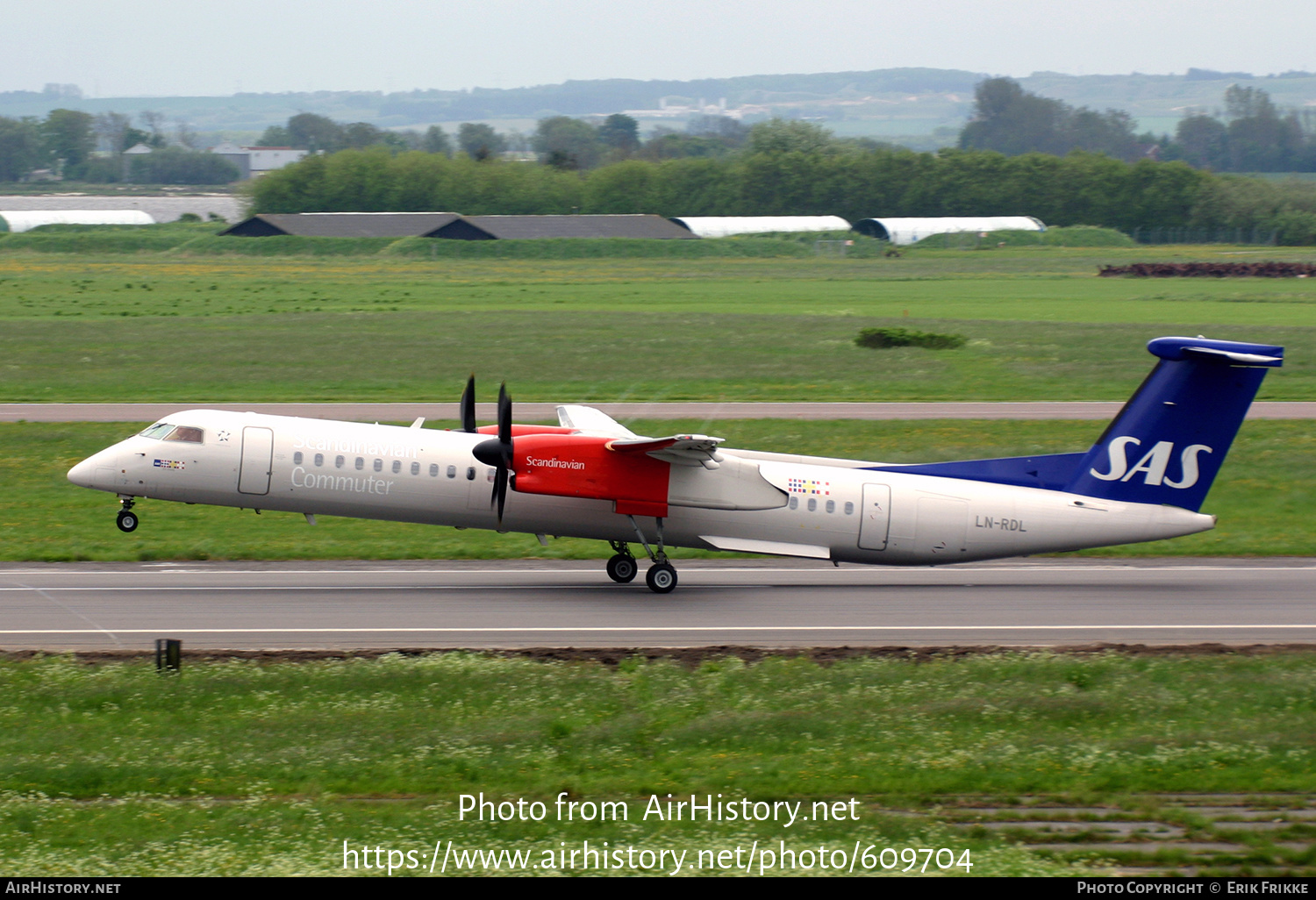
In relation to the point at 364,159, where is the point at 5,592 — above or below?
below

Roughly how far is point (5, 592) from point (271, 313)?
53.9 m

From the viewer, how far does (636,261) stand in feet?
412

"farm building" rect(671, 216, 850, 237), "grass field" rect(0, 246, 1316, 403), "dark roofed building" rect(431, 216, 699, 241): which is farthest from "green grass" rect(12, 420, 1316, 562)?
"farm building" rect(671, 216, 850, 237)

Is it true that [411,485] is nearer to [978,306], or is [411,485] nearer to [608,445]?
[608,445]

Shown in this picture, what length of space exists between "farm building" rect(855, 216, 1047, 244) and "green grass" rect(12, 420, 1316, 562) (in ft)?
352

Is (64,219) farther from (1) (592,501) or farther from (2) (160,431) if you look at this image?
(1) (592,501)

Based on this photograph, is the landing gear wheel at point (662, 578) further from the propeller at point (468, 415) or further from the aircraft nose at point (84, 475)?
the aircraft nose at point (84, 475)


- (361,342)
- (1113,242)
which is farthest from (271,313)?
(1113,242)

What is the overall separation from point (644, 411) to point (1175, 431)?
2278 cm

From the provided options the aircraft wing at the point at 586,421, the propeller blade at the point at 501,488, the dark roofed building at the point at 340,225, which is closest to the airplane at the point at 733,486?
the propeller blade at the point at 501,488

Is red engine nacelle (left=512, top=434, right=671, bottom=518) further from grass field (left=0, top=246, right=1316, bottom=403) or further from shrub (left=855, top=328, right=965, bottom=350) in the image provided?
shrub (left=855, top=328, right=965, bottom=350)

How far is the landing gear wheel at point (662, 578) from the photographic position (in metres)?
25.7

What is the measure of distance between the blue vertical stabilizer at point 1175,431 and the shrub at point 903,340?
36.6 metres

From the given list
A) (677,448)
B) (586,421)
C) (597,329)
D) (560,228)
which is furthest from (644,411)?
(560,228)
